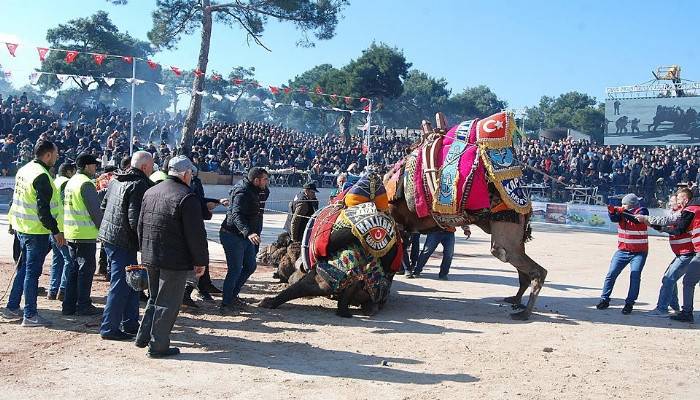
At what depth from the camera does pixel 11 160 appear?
71.5ft

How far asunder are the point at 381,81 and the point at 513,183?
1387 inches

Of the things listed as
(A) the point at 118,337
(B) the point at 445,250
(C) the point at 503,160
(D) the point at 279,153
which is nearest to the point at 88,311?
(A) the point at 118,337

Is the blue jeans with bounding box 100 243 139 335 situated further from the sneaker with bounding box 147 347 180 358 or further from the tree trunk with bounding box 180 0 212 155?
the tree trunk with bounding box 180 0 212 155

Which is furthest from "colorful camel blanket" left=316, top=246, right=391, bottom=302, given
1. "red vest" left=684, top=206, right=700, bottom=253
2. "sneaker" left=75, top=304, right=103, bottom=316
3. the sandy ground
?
"red vest" left=684, top=206, right=700, bottom=253

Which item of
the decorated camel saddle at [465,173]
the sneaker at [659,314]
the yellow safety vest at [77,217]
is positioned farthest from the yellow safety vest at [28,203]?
the sneaker at [659,314]

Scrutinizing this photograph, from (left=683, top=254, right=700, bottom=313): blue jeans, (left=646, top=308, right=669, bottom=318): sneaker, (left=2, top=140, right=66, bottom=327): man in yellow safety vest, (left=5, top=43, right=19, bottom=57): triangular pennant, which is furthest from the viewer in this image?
(left=5, top=43, right=19, bottom=57): triangular pennant

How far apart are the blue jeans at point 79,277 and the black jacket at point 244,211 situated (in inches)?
62.0

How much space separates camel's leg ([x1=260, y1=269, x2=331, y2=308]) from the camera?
834 centimetres

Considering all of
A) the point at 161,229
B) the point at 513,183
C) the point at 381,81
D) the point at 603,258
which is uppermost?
the point at 381,81

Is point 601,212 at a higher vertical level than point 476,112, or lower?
lower

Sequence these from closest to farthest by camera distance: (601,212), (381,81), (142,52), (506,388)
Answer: (506,388) < (601,212) < (381,81) < (142,52)

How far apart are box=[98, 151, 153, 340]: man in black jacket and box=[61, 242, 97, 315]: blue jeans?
2.59 feet

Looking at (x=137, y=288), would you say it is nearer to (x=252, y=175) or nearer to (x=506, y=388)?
(x=252, y=175)

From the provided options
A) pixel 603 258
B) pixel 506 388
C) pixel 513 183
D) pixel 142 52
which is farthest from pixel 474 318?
pixel 142 52
